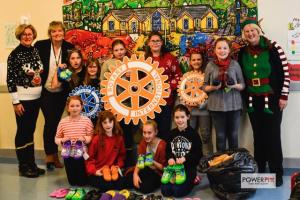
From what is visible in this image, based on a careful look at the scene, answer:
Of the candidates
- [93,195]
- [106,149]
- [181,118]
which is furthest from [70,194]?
[181,118]

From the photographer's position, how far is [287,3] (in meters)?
3.76

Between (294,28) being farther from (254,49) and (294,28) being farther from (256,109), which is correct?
(256,109)

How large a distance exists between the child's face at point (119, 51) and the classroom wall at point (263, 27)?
85cm

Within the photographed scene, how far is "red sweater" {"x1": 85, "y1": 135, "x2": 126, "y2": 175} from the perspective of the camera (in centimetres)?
363

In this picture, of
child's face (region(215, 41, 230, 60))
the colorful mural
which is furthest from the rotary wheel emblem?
child's face (region(215, 41, 230, 60))

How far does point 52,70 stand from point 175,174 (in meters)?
1.54

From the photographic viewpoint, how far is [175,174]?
337 centimetres

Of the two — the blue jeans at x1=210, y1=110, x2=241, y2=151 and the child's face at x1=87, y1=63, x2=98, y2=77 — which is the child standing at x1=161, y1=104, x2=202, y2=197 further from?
the child's face at x1=87, y1=63, x2=98, y2=77

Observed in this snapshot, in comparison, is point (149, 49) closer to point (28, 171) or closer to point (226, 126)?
point (226, 126)

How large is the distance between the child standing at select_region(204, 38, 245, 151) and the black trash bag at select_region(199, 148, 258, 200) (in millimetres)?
371

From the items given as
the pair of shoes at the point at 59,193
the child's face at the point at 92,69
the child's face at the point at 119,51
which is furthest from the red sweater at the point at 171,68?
the pair of shoes at the point at 59,193

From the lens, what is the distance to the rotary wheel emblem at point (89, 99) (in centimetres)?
382

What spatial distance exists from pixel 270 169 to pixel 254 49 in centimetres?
102

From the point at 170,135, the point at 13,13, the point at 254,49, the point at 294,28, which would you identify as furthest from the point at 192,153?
the point at 13,13
